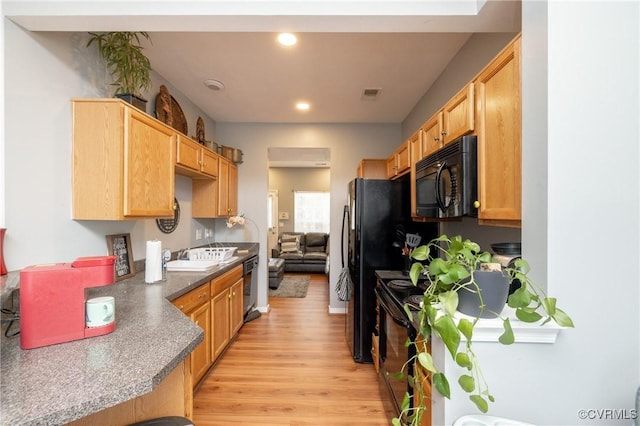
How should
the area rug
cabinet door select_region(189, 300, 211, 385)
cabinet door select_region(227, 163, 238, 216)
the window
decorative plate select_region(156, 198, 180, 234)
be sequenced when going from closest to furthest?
cabinet door select_region(189, 300, 211, 385)
decorative plate select_region(156, 198, 180, 234)
cabinet door select_region(227, 163, 238, 216)
the area rug
the window

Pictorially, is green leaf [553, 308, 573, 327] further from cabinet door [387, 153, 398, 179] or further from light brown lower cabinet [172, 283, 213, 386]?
cabinet door [387, 153, 398, 179]

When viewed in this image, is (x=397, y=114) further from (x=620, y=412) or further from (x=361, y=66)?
(x=620, y=412)

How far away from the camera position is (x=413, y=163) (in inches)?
90.7

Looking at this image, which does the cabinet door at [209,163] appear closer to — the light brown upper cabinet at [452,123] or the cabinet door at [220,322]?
the cabinet door at [220,322]

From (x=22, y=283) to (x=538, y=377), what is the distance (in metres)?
1.83

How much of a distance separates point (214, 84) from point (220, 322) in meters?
2.35

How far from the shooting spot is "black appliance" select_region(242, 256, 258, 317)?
328 centimetres

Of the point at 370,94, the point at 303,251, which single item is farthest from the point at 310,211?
the point at 370,94

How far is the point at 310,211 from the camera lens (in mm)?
7879

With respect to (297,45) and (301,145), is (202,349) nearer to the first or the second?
(297,45)

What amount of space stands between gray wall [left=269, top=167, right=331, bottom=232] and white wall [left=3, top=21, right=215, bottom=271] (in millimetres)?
5916

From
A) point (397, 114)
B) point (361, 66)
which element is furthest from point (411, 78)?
point (397, 114)

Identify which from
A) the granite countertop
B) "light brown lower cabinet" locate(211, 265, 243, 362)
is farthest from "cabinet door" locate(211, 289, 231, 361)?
the granite countertop

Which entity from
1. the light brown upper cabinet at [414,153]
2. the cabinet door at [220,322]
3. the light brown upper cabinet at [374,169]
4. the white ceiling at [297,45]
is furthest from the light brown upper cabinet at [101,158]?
the light brown upper cabinet at [374,169]
